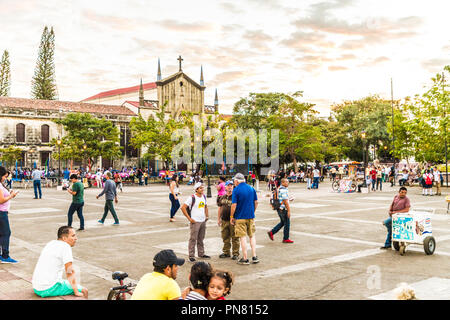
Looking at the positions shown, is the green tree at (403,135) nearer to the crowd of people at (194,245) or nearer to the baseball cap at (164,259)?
the crowd of people at (194,245)

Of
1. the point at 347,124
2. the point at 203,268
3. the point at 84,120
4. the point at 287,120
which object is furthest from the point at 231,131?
the point at 203,268

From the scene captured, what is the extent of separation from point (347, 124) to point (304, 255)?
56.8 meters

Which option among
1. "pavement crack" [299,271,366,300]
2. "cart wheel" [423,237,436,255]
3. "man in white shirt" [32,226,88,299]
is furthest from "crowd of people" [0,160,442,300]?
"pavement crack" [299,271,366,300]

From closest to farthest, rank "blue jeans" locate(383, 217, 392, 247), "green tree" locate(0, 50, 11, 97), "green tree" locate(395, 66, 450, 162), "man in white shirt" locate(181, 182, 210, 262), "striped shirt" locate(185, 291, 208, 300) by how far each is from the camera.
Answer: "striped shirt" locate(185, 291, 208, 300) < "man in white shirt" locate(181, 182, 210, 262) < "blue jeans" locate(383, 217, 392, 247) < "green tree" locate(395, 66, 450, 162) < "green tree" locate(0, 50, 11, 97)

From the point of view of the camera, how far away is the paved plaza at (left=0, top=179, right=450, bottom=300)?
6668mm

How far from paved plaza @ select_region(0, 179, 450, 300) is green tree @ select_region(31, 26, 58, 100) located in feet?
201

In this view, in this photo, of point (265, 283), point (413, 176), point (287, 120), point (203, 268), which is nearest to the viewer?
point (203, 268)

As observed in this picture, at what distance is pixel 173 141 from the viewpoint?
4484 cm

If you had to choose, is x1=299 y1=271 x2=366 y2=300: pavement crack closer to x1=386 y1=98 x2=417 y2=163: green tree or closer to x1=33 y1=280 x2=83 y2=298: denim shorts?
x1=33 y1=280 x2=83 y2=298: denim shorts

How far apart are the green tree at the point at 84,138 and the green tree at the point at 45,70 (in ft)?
84.1

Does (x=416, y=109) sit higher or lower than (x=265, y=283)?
higher

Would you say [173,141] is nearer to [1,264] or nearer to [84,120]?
[84,120]

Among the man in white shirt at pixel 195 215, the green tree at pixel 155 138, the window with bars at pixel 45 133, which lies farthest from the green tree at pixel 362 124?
the man in white shirt at pixel 195 215

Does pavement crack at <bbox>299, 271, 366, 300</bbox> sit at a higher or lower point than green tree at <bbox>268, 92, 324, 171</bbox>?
lower
